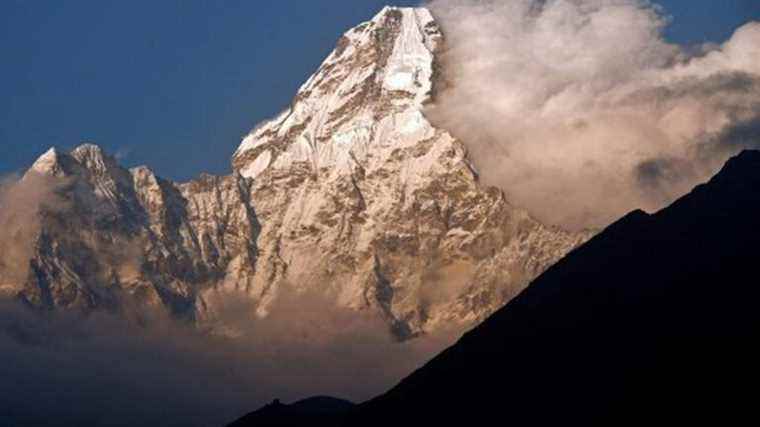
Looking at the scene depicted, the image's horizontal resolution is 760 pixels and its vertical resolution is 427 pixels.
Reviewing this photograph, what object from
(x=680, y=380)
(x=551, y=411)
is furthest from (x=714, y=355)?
(x=551, y=411)

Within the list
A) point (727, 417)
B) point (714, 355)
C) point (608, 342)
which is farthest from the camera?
point (608, 342)

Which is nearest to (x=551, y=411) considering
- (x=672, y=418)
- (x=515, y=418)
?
(x=515, y=418)

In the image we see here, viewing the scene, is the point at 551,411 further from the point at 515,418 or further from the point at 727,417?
the point at 727,417

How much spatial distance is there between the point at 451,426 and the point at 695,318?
25.1 m

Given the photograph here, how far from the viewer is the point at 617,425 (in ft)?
595

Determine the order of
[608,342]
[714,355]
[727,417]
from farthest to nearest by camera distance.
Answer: [608,342] → [714,355] → [727,417]

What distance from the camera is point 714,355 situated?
185375 mm

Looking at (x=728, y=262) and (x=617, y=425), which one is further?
(x=728, y=262)

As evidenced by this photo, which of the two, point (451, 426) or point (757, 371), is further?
point (451, 426)

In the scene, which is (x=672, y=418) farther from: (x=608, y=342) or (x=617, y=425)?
(x=608, y=342)

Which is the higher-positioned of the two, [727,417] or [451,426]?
[451,426]

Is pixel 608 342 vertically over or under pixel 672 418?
over

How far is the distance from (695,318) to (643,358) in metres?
6.28

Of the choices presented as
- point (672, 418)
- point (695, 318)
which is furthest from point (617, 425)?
point (695, 318)
